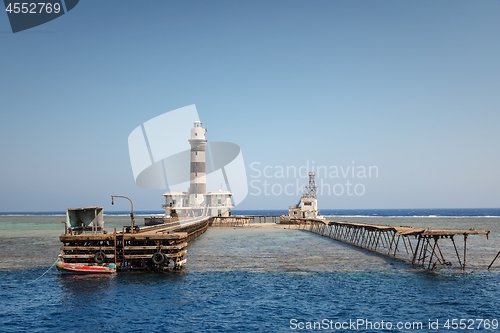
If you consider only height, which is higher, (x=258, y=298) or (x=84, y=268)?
(x=84, y=268)

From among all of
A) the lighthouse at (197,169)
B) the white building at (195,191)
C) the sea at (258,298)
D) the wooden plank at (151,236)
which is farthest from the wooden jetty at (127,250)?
the lighthouse at (197,169)

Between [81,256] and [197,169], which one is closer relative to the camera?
[81,256]

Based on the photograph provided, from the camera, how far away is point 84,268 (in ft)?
100

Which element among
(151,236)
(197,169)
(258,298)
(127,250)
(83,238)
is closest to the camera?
(258,298)

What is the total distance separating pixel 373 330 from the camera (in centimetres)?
1822

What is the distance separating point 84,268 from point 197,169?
56586 mm

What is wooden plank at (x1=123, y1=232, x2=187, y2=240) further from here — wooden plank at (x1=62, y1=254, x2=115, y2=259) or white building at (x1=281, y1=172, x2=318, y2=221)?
white building at (x1=281, y1=172, x2=318, y2=221)

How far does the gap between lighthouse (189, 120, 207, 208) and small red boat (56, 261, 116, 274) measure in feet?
183

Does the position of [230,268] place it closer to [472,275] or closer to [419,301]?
[419,301]

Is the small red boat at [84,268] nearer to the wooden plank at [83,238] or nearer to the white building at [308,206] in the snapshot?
the wooden plank at [83,238]

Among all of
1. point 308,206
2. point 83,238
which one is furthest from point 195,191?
point 83,238

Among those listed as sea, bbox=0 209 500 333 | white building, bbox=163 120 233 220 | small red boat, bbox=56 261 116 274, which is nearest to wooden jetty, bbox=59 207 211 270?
small red boat, bbox=56 261 116 274

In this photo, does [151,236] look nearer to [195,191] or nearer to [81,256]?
[81,256]

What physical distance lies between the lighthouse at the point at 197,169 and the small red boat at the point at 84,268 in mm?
55768
